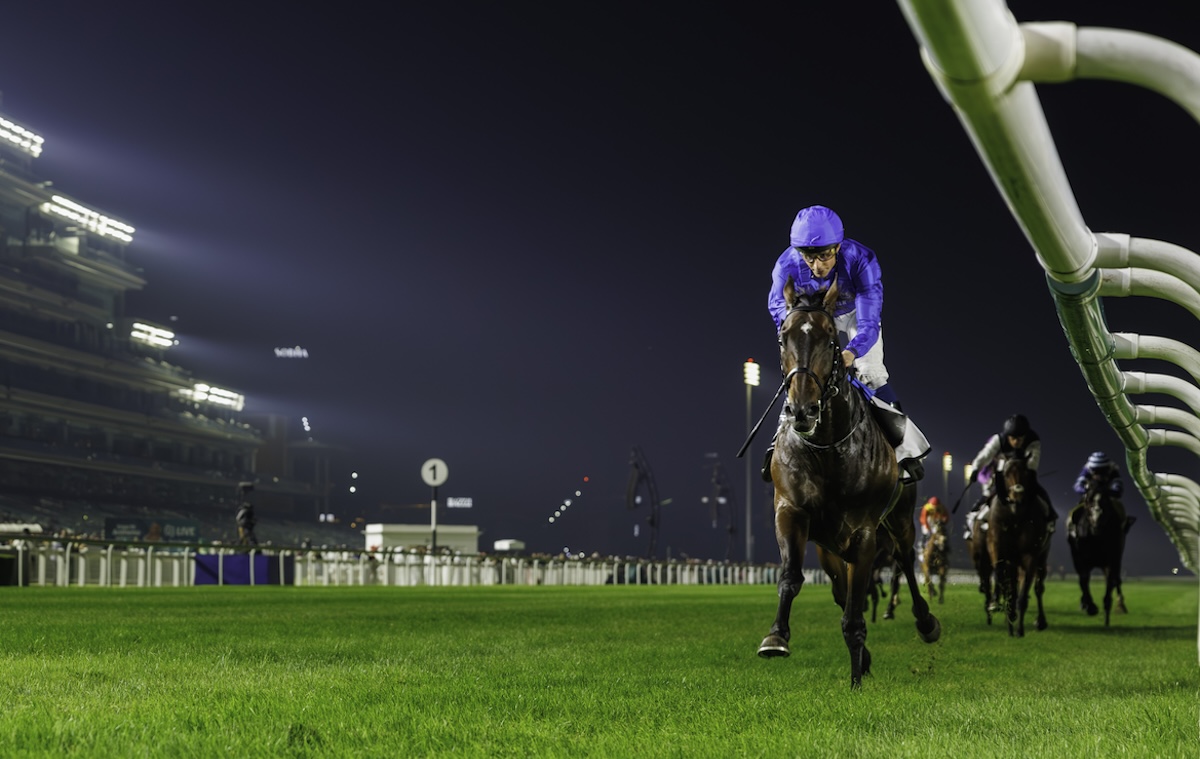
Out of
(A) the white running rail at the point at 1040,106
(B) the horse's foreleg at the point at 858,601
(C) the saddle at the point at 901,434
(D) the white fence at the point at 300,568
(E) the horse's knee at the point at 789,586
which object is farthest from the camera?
(D) the white fence at the point at 300,568

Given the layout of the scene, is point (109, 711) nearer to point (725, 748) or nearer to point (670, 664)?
point (725, 748)

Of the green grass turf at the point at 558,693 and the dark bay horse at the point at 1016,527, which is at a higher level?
the dark bay horse at the point at 1016,527

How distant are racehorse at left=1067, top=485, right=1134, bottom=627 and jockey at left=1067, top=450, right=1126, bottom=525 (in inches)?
2.1

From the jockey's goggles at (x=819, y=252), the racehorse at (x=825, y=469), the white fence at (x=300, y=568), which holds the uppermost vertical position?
the jockey's goggles at (x=819, y=252)

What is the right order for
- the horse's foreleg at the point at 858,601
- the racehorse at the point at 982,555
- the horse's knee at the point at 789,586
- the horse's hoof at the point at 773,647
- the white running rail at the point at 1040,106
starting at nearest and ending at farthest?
the white running rail at the point at 1040,106
the horse's hoof at the point at 773,647
the horse's knee at the point at 789,586
the horse's foreleg at the point at 858,601
the racehorse at the point at 982,555

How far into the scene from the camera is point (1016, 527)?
14.0 meters

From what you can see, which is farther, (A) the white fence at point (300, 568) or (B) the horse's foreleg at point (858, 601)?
(A) the white fence at point (300, 568)

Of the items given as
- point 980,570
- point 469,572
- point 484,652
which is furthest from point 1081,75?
point 469,572

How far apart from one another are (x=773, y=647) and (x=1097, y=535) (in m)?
12.3

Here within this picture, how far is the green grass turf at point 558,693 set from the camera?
4.32m

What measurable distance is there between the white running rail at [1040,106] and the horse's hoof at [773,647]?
7.63ft

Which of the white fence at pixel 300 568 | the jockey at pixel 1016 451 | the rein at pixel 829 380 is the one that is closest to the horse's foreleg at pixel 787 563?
the rein at pixel 829 380

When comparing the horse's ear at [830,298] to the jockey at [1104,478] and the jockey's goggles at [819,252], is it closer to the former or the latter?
the jockey's goggles at [819,252]

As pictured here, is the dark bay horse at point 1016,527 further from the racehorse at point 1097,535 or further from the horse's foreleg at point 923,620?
the horse's foreleg at point 923,620
